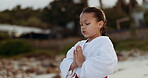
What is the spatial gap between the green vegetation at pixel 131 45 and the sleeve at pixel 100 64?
1480cm

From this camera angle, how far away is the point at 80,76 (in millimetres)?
2129

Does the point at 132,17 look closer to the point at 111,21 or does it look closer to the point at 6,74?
the point at 111,21

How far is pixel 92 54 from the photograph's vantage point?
2146 mm

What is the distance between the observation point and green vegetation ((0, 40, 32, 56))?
19.2 metres

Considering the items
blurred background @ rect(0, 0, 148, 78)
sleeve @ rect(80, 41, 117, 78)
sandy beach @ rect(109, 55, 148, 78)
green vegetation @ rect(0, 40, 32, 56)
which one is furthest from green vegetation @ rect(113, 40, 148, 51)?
sleeve @ rect(80, 41, 117, 78)

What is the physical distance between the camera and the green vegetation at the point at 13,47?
19.2 meters

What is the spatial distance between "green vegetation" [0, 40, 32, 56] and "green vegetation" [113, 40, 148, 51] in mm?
4913

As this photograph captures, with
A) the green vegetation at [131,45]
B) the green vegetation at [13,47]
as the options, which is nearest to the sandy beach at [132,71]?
the green vegetation at [131,45]

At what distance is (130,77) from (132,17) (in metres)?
16.9

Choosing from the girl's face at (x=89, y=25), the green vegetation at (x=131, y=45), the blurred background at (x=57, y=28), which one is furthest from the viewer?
the blurred background at (x=57, y=28)

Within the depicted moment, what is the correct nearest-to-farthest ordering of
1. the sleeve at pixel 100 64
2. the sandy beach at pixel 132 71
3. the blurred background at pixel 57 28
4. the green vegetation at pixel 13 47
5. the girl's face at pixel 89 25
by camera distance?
the sleeve at pixel 100 64, the girl's face at pixel 89 25, the sandy beach at pixel 132 71, the blurred background at pixel 57 28, the green vegetation at pixel 13 47

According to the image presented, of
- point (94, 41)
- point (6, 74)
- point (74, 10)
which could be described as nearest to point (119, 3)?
point (74, 10)

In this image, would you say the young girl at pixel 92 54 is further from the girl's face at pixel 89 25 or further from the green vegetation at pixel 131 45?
the green vegetation at pixel 131 45

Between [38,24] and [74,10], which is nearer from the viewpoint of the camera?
[74,10]
